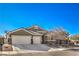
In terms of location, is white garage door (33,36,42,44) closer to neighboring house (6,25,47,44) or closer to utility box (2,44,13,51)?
neighboring house (6,25,47,44)

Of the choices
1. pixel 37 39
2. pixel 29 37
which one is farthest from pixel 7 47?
pixel 37 39

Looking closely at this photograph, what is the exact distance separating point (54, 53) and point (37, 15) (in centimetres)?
65

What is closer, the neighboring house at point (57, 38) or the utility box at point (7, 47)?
the utility box at point (7, 47)

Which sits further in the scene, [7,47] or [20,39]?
[20,39]

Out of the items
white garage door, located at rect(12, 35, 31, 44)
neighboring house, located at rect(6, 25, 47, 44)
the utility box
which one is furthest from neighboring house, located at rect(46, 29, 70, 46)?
the utility box

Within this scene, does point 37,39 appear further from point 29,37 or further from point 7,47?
point 7,47

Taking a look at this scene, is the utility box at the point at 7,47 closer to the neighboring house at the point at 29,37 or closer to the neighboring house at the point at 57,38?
the neighboring house at the point at 29,37

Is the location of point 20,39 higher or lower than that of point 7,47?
higher

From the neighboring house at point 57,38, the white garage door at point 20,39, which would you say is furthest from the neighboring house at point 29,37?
the neighboring house at point 57,38

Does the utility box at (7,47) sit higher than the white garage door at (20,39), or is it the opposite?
the white garage door at (20,39)

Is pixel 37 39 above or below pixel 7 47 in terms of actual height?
above

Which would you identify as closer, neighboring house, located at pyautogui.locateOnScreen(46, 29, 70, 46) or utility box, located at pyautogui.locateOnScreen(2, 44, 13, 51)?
utility box, located at pyautogui.locateOnScreen(2, 44, 13, 51)

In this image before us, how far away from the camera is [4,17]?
15288 cm

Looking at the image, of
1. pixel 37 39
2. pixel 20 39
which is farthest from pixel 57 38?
pixel 20 39
